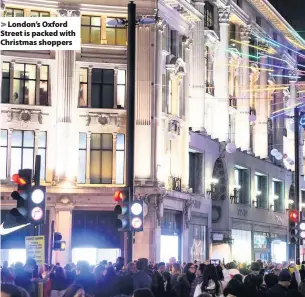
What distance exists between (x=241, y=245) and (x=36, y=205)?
1888 inches

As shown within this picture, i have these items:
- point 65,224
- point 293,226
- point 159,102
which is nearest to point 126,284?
point 293,226

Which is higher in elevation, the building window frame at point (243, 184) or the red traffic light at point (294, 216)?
the building window frame at point (243, 184)

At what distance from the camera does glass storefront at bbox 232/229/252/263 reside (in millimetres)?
63656

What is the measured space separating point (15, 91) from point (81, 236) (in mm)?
8237

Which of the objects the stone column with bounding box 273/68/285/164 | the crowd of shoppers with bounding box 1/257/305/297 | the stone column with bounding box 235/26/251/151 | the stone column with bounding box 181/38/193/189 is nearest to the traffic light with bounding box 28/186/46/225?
the crowd of shoppers with bounding box 1/257/305/297

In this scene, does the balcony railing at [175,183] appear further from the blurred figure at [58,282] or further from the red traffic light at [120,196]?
the blurred figure at [58,282]

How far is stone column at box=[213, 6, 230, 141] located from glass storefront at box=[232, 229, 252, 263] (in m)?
6.91

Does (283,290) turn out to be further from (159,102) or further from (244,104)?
(244,104)

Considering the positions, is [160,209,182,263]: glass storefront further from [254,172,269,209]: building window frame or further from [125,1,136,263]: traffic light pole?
[125,1,136,263]: traffic light pole

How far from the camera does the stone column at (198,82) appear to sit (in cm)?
5759

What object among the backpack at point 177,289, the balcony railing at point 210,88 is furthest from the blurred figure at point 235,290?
the balcony railing at point 210,88

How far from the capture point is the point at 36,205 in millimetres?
18266

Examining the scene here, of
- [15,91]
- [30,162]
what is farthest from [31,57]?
[30,162]

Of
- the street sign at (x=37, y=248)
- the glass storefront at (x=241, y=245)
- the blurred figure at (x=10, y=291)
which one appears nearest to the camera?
the blurred figure at (x=10, y=291)
